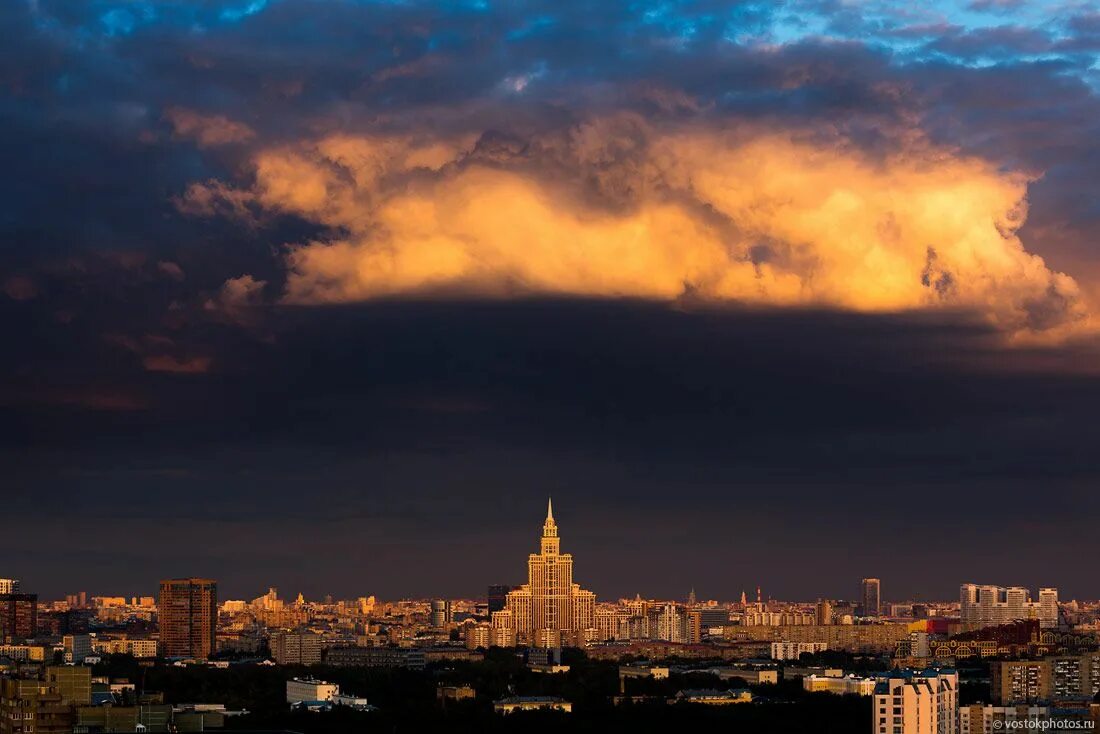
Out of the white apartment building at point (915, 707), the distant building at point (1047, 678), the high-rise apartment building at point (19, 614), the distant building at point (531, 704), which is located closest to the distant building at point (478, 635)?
the high-rise apartment building at point (19, 614)

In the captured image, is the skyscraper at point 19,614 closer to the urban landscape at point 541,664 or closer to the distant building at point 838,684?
the urban landscape at point 541,664

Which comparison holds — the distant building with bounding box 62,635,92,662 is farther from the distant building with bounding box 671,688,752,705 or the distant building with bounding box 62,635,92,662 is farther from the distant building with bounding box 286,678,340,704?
the distant building with bounding box 671,688,752,705

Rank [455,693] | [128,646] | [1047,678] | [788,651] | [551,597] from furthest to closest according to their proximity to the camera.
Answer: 1. [551,597]
2. [788,651]
3. [128,646]
4. [455,693]
5. [1047,678]

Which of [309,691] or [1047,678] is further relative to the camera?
[309,691]

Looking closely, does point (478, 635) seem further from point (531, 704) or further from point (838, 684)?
point (531, 704)

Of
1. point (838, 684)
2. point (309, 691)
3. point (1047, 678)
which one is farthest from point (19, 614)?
point (1047, 678)

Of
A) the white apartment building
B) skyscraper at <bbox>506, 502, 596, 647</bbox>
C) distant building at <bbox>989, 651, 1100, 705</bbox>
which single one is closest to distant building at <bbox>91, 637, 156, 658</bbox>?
skyscraper at <bbox>506, 502, 596, 647</bbox>
